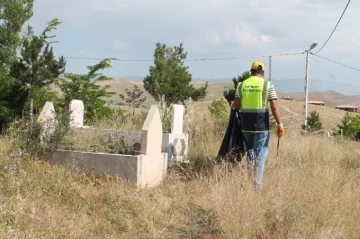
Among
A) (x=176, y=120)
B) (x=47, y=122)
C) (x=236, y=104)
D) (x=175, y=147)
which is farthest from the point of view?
(x=176, y=120)

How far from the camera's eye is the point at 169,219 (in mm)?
5258

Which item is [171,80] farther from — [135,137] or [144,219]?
[144,219]

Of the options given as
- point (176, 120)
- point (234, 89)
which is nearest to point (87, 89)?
point (176, 120)

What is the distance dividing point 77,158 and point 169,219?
237 centimetres

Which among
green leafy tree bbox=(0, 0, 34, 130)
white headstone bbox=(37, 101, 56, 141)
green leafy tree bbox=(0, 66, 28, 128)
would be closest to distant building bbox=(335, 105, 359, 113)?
white headstone bbox=(37, 101, 56, 141)

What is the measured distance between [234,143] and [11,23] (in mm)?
15424

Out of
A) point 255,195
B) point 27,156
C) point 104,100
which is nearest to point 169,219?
point 255,195

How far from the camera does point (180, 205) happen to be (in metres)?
5.75

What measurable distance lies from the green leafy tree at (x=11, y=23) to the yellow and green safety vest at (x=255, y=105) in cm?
1509

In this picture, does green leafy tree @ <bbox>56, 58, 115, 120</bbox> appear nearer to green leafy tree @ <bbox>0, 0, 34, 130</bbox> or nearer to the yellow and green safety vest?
green leafy tree @ <bbox>0, 0, 34, 130</bbox>

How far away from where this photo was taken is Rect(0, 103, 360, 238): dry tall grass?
183 inches

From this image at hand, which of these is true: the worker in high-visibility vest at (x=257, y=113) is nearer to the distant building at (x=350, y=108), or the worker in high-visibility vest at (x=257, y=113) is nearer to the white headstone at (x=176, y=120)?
the white headstone at (x=176, y=120)

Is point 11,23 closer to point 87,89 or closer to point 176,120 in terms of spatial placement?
point 87,89

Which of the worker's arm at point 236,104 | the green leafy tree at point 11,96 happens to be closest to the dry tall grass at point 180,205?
the worker's arm at point 236,104
